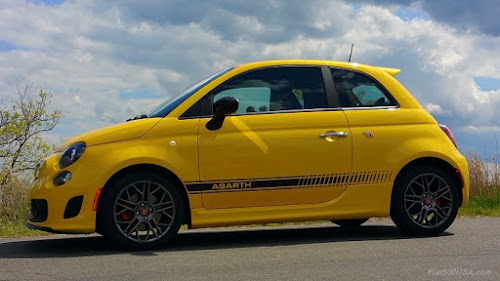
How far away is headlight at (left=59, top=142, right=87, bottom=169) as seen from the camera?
6.36m

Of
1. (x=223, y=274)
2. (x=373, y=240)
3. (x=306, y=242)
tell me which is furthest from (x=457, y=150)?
(x=223, y=274)

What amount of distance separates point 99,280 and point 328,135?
3.00m

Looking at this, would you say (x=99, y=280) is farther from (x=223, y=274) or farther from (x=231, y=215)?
(x=231, y=215)

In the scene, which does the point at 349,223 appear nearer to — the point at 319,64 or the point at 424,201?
the point at 424,201

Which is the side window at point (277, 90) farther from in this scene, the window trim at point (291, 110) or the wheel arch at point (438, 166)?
the wheel arch at point (438, 166)

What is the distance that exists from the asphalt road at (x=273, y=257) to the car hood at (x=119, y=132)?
3.71 ft

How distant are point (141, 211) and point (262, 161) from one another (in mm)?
1342

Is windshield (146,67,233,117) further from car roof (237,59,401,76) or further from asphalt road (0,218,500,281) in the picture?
asphalt road (0,218,500,281)

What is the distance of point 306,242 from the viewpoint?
22.4 feet

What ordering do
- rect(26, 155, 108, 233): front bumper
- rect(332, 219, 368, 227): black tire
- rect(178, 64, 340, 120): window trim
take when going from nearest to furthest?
1. rect(26, 155, 108, 233): front bumper
2. rect(178, 64, 340, 120): window trim
3. rect(332, 219, 368, 227): black tire

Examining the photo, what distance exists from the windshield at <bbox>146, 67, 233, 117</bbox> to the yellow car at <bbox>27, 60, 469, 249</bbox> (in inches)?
1.1

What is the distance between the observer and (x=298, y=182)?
676 cm

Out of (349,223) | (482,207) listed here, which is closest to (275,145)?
(349,223)

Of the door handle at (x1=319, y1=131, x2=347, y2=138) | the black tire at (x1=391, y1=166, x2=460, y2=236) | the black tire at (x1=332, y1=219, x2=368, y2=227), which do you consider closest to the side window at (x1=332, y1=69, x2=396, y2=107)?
the door handle at (x1=319, y1=131, x2=347, y2=138)
